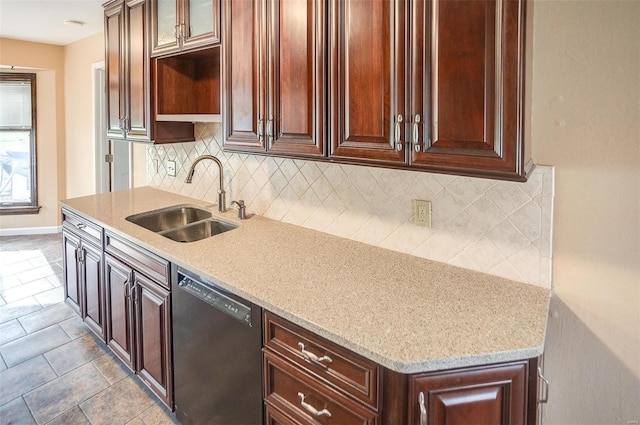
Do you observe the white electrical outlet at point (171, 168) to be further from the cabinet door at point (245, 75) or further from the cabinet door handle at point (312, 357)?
the cabinet door handle at point (312, 357)

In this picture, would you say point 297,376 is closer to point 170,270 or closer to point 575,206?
point 170,270

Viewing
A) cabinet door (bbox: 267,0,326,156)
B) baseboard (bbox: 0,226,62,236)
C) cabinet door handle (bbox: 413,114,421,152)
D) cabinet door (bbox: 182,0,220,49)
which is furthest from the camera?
baseboard (bbox: 0,226,62,236)

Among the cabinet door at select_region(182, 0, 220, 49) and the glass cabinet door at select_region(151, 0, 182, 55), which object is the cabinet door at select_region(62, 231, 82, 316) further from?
the cabinet door at select_region(182, 0, 220, 49)

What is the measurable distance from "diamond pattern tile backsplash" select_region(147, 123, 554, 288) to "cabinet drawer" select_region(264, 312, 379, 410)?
70cm

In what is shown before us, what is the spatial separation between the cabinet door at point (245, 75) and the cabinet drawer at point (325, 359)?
2.81 ft

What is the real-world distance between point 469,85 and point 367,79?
366mm

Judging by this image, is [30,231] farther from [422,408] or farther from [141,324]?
[422,408]

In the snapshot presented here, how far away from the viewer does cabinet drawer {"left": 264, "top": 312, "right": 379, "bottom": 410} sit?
1.14 meters

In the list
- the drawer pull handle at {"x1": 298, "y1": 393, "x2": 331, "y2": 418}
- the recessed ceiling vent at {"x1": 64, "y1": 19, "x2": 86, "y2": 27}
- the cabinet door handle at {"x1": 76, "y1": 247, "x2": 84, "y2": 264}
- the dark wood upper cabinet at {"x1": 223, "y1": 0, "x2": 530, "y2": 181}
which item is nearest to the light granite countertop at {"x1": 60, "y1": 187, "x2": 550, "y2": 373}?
the drawer pull handle at {"x1": 298, "y1": 393, "x2": 331, "y2": 418}

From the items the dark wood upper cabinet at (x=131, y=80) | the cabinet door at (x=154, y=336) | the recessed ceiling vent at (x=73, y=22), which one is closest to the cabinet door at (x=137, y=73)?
the dark wood upper cabinet at (x=131, y=80)

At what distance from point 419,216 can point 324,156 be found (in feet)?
1.60

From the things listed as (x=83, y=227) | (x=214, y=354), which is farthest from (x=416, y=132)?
(x=83, y=227)

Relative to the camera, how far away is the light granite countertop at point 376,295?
43.2 inches

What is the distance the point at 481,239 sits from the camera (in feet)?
5.16
